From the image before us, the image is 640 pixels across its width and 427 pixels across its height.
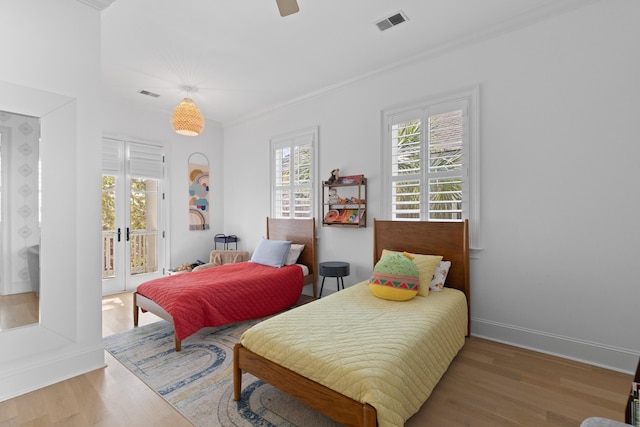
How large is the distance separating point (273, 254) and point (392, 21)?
2.95 m

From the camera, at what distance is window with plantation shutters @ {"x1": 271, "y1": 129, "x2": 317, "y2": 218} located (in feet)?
14.5

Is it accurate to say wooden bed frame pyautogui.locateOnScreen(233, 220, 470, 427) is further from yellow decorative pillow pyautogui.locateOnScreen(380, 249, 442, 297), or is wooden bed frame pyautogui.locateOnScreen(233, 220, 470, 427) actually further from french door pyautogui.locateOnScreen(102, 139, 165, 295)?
french door pyautogui.locateOnScreen(102, 139, 165, 295)

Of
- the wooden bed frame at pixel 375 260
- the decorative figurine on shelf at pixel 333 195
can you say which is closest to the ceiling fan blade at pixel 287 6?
the wooden bed frame at pixel 375 260

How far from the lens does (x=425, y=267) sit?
9.57 ft

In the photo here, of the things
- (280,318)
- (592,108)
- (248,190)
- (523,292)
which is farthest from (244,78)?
(523,292)

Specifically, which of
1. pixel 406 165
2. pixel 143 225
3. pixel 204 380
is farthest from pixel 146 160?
pixel 406 165

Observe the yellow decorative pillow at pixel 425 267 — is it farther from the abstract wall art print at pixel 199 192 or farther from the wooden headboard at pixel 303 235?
the abstract wall art print at pixel 199 192

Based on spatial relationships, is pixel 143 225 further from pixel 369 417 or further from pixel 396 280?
pixel 369 417

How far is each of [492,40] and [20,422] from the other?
4608mm

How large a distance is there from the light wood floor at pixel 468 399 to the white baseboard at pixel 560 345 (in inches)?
3.6

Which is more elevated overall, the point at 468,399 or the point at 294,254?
the point at 294,254

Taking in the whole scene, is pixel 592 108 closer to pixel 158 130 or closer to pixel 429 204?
pixel 429 204

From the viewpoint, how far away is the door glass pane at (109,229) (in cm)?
455

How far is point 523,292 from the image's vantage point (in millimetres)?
2779
